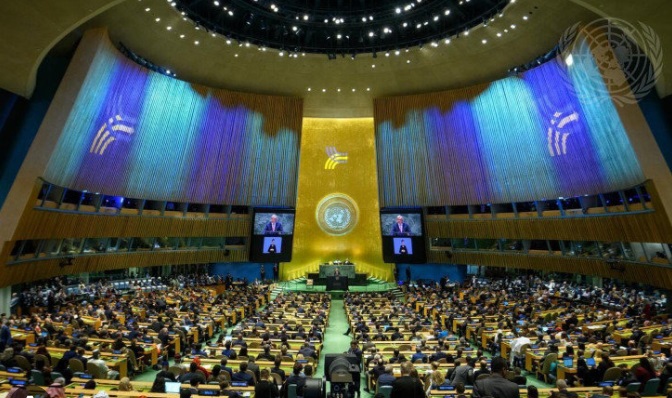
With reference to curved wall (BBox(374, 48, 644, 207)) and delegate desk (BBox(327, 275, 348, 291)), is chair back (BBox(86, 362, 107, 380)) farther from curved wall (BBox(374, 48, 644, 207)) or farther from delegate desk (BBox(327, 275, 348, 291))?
curved wall (BBox(374, 48, 644, 207))

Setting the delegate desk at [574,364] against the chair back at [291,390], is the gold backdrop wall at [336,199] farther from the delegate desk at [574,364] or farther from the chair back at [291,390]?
the chair back at [291,390]

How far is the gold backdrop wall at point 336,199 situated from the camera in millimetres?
30906

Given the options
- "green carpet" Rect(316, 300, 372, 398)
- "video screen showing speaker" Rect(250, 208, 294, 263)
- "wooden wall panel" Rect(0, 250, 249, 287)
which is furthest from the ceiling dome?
"green carpet" Rect(316, 300, 372, 398)

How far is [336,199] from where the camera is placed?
102 ft

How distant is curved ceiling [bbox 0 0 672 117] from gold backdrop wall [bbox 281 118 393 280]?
2126 mm

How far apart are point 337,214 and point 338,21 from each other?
14556mm

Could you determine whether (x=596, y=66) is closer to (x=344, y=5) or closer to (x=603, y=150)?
(x=603, y=150)

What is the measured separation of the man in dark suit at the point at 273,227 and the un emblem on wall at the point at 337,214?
17.9ft

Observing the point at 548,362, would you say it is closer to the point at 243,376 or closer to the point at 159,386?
the point at 243,376

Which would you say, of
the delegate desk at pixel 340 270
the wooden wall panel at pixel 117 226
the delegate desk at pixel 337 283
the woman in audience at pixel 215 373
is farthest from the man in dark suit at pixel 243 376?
the delegate desk at pixel 340 270

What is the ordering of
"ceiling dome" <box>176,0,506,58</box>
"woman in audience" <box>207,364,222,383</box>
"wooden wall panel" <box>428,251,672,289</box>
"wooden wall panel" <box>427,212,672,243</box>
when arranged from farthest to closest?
"ceiling dome" <box>176,0,506,58</box>
"wooden wall panel" <box>428,251,672,289</box>
"wooden wall panel" <box>427,212,672,243</box>
"woman in audience" <box>207,364,222,383</box>

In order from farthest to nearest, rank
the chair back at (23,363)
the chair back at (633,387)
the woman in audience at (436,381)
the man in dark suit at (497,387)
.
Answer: the chair back at (23,363) → the woman in audience at (436,381) → the chair back at (633,387) → the man in dark suit at (497,387)

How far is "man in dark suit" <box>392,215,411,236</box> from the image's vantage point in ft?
83.8

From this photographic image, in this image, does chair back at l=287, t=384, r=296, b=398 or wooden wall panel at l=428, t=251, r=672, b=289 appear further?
wooden wall panel at l=428, t=251, r=672, b=289
